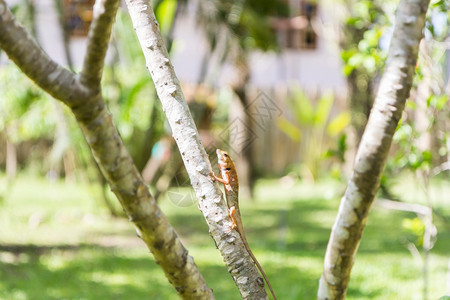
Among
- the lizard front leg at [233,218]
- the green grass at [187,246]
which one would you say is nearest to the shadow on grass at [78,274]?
the green grass at [187,246]

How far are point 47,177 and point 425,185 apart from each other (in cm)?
1004

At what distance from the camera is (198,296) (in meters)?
1.97

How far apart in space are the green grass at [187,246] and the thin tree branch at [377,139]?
2280 mm

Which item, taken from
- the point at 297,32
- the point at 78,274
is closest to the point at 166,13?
the point at 78,274

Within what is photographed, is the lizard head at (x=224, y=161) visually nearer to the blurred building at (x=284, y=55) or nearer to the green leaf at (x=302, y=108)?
the green leaf at (x=302, y=108)

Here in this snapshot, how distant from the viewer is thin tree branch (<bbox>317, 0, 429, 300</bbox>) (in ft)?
6.47

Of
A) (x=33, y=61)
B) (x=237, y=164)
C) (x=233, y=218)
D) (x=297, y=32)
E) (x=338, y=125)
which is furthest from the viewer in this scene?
(x=297, y=32)

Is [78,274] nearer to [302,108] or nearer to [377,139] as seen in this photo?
[377,139]

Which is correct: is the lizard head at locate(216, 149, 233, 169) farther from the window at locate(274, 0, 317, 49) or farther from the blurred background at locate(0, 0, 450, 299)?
the window at locate(274, 0, 317, 49)

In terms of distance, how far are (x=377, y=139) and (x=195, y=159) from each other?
57cm

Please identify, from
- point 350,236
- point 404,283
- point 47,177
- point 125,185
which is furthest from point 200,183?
point 47,177

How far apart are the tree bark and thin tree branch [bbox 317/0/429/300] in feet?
1.57

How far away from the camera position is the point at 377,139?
1967mm

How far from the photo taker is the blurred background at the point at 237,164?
414cm
